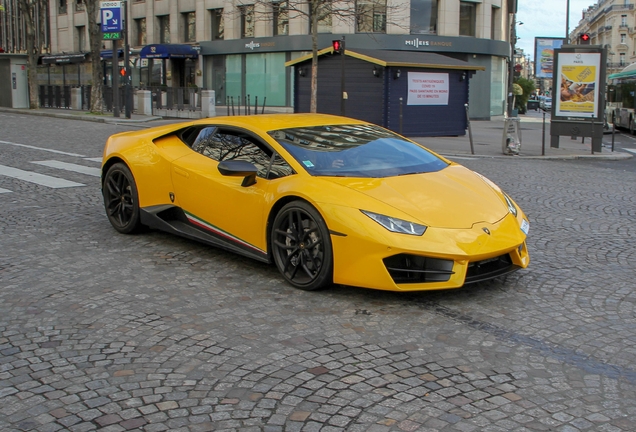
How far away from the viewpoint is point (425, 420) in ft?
11.5

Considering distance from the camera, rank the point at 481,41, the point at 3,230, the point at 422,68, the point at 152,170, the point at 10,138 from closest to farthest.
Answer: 1. the point at 152,170
2. the point at 3,230
3. the point at 10,138
4. the point at 422,68
5. the point at 481,41

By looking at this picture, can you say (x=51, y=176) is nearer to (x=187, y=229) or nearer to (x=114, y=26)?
(x=187, y=229)

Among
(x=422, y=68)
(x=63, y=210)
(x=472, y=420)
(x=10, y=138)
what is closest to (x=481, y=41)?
(x=422, y=68)

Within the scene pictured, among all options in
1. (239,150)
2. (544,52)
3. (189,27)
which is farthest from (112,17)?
(544,52)

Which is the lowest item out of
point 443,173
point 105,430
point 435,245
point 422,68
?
point 105,430

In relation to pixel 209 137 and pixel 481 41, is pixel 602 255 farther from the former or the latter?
pixel 481 41

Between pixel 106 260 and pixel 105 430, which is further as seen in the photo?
pixel 106 260

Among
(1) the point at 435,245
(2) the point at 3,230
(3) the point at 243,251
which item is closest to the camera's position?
(1) the point at 435,245

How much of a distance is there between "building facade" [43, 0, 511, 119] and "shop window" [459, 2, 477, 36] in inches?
2.3

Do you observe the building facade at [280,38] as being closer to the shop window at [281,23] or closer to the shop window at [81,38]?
the shop window at [281,23]

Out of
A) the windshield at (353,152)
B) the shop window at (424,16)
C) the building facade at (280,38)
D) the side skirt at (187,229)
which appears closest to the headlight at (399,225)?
the windshield at (353,152)

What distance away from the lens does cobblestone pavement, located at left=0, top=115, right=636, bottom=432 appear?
3.59m

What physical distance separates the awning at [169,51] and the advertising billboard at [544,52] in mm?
21746

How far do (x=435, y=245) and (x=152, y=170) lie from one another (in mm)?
3184
